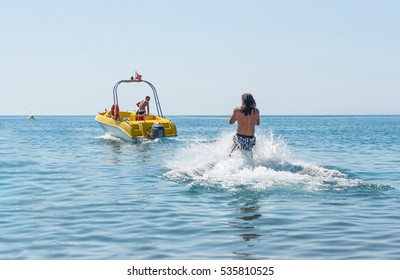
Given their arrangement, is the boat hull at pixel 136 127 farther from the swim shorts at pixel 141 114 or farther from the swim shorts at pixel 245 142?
the swim shorts at pixel 245 142

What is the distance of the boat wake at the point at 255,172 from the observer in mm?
11086

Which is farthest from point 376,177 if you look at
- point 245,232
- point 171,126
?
point 171,126

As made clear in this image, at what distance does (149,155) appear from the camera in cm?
1922

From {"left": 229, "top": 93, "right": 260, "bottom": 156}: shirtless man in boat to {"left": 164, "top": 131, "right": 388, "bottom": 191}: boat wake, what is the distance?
22cm

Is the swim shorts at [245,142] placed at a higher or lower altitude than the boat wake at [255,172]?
higher

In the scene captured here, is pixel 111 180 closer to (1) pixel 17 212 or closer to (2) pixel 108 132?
(1) pixel 17 212

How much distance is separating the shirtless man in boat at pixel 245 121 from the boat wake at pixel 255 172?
0.22 m

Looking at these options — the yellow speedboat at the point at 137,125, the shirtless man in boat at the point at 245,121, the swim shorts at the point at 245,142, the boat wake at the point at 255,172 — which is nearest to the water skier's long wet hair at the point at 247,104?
the shirtless man in boat at the point at 245,121

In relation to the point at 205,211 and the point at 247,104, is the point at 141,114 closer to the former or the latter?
the point at 247,104

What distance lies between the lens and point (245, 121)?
1266cm

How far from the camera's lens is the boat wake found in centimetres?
1109

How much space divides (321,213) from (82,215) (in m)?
3.75

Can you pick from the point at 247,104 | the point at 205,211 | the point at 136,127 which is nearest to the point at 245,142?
the point at 247,104

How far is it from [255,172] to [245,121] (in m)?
1.33
